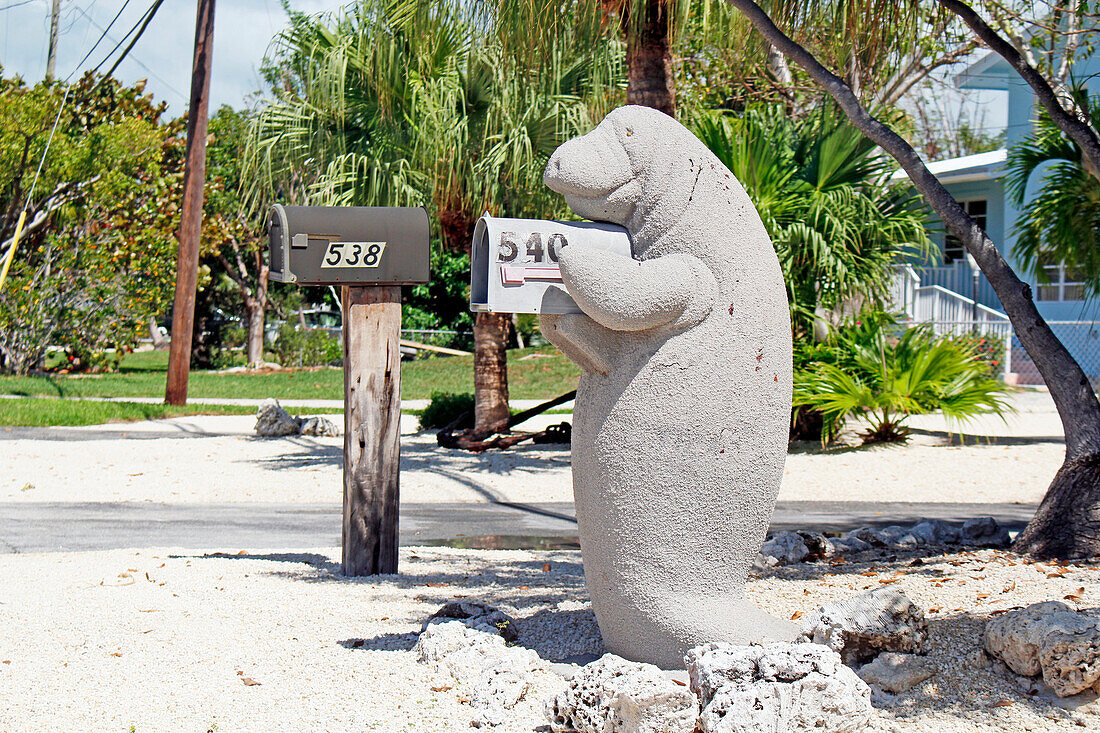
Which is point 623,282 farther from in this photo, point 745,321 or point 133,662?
point 133,662

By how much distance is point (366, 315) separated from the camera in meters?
5.14

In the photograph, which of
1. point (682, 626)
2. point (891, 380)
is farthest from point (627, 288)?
point (891, 380)

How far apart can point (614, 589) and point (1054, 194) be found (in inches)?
234

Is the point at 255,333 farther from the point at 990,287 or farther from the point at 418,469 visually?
the point at 990,287

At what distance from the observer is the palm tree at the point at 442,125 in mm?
10852

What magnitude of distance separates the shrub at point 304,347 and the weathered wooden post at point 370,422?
65.9 ft

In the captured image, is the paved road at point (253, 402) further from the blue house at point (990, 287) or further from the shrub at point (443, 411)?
the blue house at point (990, 287)

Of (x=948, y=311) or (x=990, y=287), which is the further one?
(x=990, y=287)

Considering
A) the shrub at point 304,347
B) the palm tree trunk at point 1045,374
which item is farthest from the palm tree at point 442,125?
the shrub at point 304,347

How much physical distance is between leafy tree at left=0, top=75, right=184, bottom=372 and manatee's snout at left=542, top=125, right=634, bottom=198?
17097mm

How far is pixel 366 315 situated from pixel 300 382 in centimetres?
1661

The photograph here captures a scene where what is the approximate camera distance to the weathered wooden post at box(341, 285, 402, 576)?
5.16m

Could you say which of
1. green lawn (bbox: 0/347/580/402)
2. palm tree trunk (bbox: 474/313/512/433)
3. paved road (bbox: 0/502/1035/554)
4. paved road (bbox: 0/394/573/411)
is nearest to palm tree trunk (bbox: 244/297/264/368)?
green lawn (bbox: 0/347/580/402)

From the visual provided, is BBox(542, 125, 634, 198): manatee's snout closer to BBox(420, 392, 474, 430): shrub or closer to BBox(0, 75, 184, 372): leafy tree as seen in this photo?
BBox(420, 392, 474, 430): shrub
